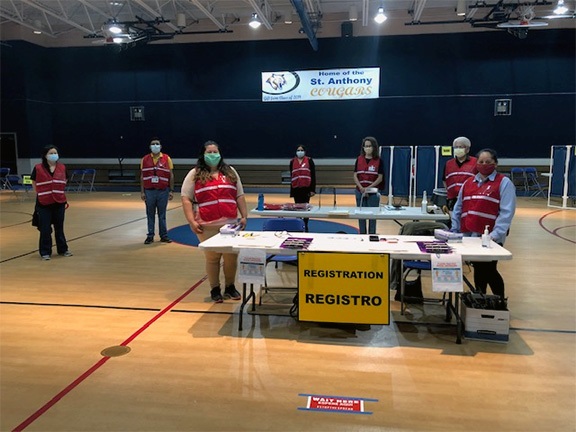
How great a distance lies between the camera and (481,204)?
367 cm

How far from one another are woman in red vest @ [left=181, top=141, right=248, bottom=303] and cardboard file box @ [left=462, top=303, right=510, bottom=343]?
6.70 feet

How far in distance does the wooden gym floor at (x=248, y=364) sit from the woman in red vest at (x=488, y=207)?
49 cm

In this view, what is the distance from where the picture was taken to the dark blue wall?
13.9 metres

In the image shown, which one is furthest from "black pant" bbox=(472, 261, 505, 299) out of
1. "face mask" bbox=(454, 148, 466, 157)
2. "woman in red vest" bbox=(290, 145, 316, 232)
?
"woman in red vest" bbox=(290, 145, 316, 232)

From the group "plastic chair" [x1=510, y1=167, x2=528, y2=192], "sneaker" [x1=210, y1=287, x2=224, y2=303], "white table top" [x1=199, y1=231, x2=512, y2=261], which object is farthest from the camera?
"plastic chair" [x1=510, y1=167, x2=528, y2=192]

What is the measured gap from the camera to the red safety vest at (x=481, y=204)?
3.60 m

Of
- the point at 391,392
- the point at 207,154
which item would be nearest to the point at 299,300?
the point at 391,392

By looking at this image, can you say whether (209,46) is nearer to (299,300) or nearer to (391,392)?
(299,300)

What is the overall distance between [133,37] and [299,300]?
1197 centimetres

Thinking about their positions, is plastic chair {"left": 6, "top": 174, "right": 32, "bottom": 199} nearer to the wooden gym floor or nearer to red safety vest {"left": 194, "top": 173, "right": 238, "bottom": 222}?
the wooden gym floor

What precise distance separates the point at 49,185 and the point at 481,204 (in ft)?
16.8

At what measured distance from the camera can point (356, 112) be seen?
1462 centimetres

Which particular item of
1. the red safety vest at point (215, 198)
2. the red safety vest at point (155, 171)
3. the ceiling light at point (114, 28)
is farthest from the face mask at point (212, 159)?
the ceiling light at point (114, 28)

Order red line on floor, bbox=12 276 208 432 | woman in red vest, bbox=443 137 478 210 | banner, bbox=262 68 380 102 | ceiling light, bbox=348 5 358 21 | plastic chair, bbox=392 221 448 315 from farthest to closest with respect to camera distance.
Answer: banner, bbox=262 68 380 102 → ceiling light, bbox=348 5 358 21 → woman in red vest, bbox=443 137 478 210 → plastic chair, bbox=392 221 448 315 → red line on floor, bbox=12 276 208 432
